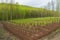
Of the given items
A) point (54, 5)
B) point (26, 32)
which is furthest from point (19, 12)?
point (54, 5)

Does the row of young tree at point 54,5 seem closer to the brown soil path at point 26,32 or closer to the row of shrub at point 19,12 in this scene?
the row of shrub at point 19,12

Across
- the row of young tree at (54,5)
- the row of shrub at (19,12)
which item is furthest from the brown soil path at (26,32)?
the row of young tree at (54,5)

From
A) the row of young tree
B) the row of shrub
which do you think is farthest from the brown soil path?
the row of young tree

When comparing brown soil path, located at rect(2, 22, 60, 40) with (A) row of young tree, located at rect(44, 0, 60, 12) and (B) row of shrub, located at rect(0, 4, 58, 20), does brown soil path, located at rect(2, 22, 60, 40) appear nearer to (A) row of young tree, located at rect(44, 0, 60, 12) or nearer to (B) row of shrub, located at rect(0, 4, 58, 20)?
(B) row of shrub, located at rect(0, 4, 58, 20)

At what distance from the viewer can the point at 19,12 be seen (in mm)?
3961

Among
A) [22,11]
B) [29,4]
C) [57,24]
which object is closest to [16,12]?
[22,11]

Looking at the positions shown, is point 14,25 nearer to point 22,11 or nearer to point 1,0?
point 22,11

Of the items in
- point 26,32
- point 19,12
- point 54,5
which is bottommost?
point 26,32

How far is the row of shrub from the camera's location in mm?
3898

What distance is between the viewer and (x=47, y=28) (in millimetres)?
3980

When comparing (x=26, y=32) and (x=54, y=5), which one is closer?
(x=26, y=32)

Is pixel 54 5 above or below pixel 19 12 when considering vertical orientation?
above

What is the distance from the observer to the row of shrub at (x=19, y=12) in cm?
390

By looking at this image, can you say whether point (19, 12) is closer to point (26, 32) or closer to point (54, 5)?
point (26, 32)
